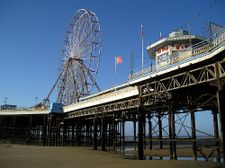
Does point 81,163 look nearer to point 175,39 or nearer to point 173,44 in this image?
point 173,44

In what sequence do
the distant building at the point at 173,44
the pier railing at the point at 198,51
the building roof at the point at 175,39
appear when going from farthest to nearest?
the building roof at the point at 175,39 < the distant building at the point at 173,44 < the pier railing at the point at 198,51

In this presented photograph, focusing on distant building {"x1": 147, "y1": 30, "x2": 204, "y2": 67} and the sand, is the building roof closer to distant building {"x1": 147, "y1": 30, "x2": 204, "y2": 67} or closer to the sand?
distant building {"x1": 147, "y1": 30, "x2": 204, "y2": 67}

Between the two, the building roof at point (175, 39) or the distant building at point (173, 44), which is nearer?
the distant building at point (173, 44)

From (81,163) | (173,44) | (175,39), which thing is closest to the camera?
(81,163)

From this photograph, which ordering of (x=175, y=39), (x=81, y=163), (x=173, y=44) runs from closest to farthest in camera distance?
1. (x=81, y=163)
2. (x=175, y=39)
3. (x=173, y=44)

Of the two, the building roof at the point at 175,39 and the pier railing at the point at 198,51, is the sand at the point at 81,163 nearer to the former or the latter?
the pier railing at the point at 198,51

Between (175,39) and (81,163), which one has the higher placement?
(175,39)

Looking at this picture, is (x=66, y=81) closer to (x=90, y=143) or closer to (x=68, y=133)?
(x=68, y=133)

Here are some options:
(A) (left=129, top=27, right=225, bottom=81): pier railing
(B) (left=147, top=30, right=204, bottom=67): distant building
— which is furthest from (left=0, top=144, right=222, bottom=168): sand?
(B) (left=147, top=30, right=204, bottom=67): distant building

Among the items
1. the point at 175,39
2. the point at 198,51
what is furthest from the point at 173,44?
the point at 198,51

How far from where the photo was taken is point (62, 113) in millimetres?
63969

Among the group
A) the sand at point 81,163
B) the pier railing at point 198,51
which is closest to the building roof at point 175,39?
the pier railing at point 198,51

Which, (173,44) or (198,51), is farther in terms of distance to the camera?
(173,44)

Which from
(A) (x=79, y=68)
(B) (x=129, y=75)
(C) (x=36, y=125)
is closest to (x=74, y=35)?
(A) (x=79, y=68)
